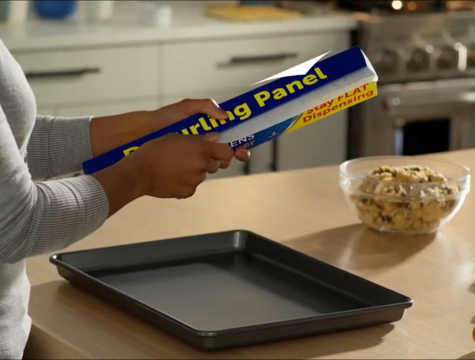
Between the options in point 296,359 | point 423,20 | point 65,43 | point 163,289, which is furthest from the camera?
point 423,20

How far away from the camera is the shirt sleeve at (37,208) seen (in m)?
1.24

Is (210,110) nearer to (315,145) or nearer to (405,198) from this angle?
(405,198)

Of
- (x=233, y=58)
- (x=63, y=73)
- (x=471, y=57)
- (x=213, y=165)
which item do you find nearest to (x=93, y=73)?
(x=63, y=73)

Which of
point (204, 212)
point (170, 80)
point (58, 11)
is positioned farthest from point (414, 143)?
point (204, 212)

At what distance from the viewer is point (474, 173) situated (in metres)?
2.07

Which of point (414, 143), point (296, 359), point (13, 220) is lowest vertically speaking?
point (414, 143)

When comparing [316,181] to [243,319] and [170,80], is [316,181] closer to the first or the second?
[243,319]

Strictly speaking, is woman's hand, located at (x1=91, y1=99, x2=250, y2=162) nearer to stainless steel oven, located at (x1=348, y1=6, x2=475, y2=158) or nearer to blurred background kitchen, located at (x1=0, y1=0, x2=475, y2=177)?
blurred background kitchen, located at (x1=0, y1=0, x2=475, y2=177)

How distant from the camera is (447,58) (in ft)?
12.3

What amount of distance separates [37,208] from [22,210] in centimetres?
2

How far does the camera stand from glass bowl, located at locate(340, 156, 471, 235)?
1.67m

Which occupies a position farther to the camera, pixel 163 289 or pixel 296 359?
pixel 163 289

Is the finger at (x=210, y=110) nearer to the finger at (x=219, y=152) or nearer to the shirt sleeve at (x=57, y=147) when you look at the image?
the finger at (x=219, y=152)

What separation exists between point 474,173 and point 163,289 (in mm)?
897
